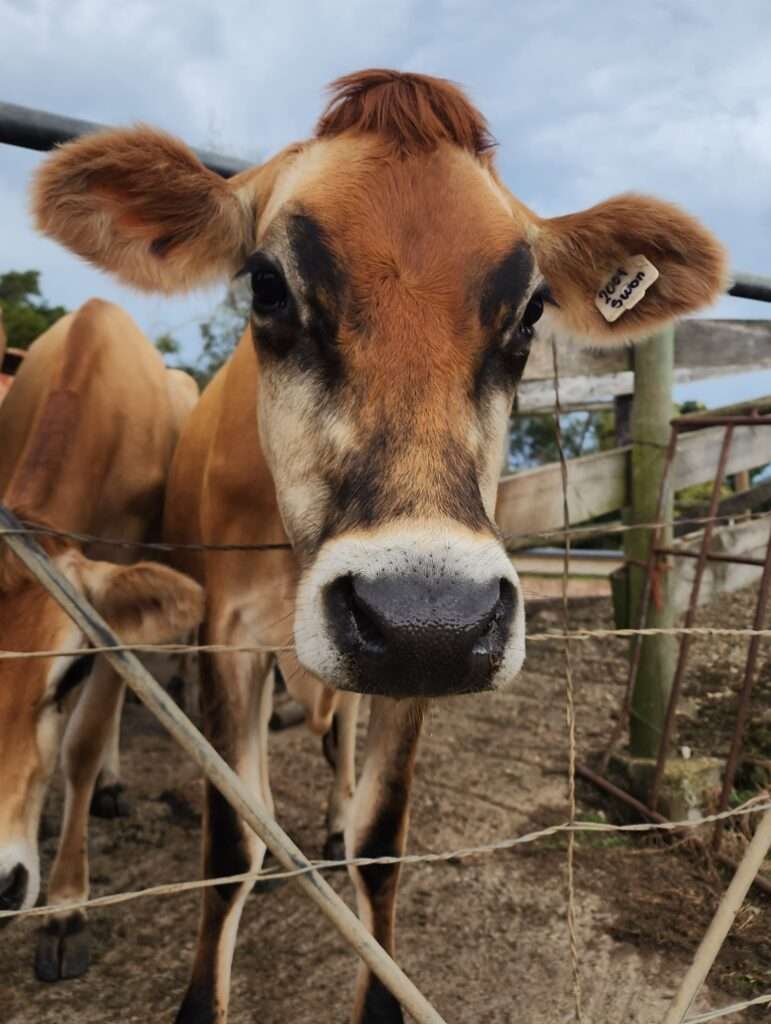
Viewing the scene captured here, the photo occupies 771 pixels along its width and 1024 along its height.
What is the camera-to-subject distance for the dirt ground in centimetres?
249

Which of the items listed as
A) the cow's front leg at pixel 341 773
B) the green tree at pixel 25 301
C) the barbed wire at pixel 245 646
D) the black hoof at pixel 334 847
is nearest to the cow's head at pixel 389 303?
the barbed wire at pixel 245 646

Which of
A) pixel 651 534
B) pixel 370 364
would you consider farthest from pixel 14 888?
pixel 651 534

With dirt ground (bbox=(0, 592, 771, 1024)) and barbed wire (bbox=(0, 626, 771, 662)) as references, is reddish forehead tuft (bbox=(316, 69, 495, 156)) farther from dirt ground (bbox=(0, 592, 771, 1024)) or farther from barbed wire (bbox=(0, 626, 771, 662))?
dirt ground (bbox=(0, 592, 771, 1024))

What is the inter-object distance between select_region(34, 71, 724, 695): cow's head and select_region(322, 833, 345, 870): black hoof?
76.6 inches

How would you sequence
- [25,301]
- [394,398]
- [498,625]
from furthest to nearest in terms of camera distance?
[25,301] → [394,398] → [498,625]

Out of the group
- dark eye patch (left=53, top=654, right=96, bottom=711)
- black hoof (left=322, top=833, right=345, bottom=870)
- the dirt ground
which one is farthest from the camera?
black hoof (left=322, top=833, right=345, bottom=870)

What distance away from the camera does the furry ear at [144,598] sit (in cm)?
202

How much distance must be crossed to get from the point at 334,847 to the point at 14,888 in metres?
1.65

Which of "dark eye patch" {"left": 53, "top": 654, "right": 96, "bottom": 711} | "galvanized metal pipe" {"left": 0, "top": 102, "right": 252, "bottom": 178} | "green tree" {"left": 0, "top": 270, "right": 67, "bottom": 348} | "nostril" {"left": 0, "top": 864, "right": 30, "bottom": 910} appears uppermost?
"green tree" {"left": 0, "top": 270, "right": 67, "bottom": 348}

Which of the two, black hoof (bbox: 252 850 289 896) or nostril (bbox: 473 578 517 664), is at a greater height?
nostril (bbox: 473 578 517 664)

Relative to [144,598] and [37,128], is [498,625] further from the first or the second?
[37,128]

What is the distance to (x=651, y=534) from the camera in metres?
3.69

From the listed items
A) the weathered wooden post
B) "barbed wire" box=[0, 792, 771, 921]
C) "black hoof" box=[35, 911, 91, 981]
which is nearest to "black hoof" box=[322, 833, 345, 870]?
"black hoof" box=[35, 911, 91, 981]

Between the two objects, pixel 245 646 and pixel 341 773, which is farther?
pixel 341 773
